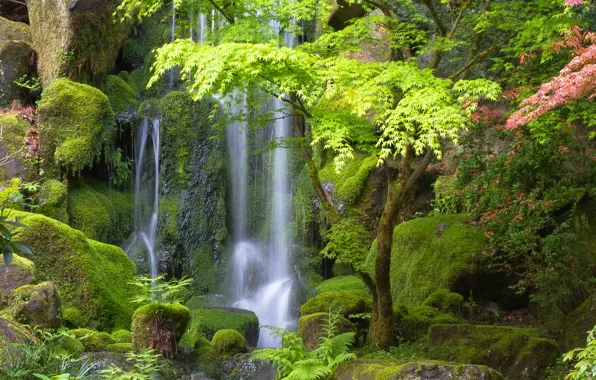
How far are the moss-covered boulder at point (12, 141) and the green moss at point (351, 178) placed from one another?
7729mm

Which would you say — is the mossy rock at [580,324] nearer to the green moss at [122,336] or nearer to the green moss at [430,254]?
the green moss at [430,254]

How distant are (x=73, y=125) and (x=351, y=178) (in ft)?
24.4

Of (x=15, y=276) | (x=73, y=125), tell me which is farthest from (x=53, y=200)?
(x=15, y=276)

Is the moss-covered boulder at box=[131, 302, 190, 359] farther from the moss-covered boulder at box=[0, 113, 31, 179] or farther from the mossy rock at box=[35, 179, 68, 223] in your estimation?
the moss-covered boulder at box=[0, 113, 31, 179]

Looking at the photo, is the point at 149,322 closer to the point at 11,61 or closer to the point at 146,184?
the point at 146,184

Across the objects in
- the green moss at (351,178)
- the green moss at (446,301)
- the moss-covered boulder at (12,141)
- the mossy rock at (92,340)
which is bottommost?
the mossy rock at (92,340)

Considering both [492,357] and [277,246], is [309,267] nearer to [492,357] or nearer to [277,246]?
[277,246]

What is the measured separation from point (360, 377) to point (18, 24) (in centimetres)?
1710

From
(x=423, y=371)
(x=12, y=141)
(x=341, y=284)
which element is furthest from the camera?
(x=12, y=141)

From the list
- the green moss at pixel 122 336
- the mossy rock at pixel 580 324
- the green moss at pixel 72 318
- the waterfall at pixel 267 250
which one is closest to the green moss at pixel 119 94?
the waterfall at pixel 267 250

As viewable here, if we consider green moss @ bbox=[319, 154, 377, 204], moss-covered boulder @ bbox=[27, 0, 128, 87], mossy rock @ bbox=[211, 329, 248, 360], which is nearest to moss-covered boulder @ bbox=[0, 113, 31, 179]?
moss-covered boulder @ bbox=[27, 0, 128, 87]

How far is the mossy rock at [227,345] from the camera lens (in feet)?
35.4

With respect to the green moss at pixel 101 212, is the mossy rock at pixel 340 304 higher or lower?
lower

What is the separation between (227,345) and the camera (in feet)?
35.6
